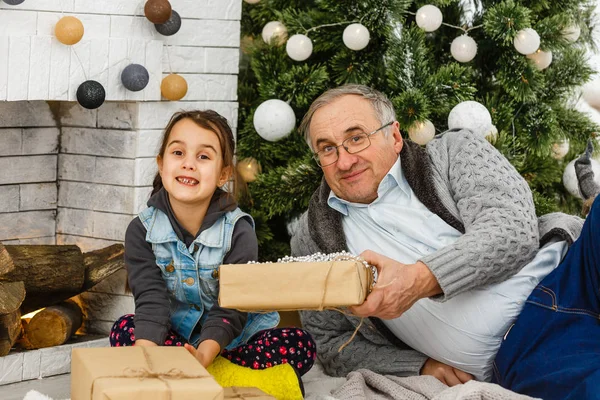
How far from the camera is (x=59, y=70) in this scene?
2211mm

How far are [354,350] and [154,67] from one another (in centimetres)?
96

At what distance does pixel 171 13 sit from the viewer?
7.72 ft

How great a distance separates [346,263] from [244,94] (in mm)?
1281

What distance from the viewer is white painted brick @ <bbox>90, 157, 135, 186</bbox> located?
2.43m

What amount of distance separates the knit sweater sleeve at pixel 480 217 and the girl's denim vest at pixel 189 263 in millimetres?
489

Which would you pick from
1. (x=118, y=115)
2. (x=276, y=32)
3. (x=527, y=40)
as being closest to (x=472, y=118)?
(x=527, y=40)

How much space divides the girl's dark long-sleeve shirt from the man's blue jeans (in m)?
0.62

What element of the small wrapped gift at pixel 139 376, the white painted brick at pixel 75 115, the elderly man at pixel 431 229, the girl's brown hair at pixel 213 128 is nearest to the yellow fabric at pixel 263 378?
the elderly man at pixel 431 229

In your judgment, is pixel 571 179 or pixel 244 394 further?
pixel 571 179

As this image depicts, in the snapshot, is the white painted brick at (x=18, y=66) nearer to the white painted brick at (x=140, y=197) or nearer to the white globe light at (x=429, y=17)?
the white painted brick at (x=140, y=197)

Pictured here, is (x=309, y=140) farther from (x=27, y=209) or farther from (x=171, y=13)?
(x=27, y=209)

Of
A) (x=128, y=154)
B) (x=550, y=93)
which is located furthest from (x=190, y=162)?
(x=550, y=93)

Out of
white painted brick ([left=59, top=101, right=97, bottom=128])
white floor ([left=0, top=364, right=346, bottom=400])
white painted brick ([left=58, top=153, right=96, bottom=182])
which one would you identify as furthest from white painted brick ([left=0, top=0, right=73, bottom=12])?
white floor ([left=0, top=364, right=346, bottom=400])

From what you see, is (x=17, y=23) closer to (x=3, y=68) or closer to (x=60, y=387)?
(x=3, y=68)
